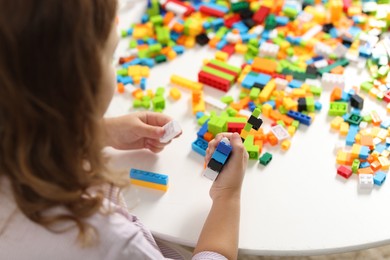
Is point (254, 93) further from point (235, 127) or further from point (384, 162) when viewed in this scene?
point (384, 162)

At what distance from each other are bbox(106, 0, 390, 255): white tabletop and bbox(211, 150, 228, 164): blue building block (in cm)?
7

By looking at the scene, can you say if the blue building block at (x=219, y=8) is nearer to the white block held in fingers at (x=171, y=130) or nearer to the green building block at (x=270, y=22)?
the green building block at (x=270, y=22)

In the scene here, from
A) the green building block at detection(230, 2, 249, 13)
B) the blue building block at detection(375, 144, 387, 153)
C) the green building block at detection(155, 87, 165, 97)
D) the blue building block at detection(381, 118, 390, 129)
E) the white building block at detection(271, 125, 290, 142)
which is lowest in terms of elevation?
the green building block at detection(155, 87, 165, 97)

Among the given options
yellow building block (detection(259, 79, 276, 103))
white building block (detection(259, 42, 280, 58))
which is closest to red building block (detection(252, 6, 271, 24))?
white building block (detection(259, 42, 280, 58))

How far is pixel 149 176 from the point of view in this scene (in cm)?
86

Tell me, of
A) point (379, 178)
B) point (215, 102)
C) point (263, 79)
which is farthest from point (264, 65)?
point (379, 178)

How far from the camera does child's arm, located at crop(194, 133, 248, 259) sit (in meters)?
0.76

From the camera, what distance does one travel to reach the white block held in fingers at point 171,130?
0.87 metres

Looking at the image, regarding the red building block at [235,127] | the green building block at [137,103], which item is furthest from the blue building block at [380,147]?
the green building block at [137,103]

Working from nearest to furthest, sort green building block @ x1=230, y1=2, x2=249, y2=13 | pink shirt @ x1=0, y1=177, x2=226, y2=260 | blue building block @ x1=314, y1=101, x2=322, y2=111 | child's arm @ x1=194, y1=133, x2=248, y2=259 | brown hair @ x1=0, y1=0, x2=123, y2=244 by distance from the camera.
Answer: brown hair @ x1=0, y1=0, x2=123, y2=244 → pink shirt @ x1=0, y1=177, x2=226, y2=260 → child's arm @ x1=194, y1=133, x2=248, y2=259 → blue building block @ x1=314, y1=101, x2=322, y2=111 → green building block @ x1=230, y1=2, x2=249, y2=13

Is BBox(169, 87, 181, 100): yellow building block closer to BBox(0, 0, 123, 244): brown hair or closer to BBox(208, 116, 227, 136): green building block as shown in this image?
BBox(208, 116, 227, 136): green building block

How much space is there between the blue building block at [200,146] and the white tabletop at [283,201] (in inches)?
0.4

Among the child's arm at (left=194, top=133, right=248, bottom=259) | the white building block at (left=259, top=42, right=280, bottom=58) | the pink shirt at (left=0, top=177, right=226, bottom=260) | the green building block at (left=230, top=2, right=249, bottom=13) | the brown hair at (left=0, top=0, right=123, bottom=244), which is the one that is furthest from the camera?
the green building block at (left=230, top=2, right=249, bottom=13)

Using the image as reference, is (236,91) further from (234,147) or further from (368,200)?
(368,200)
